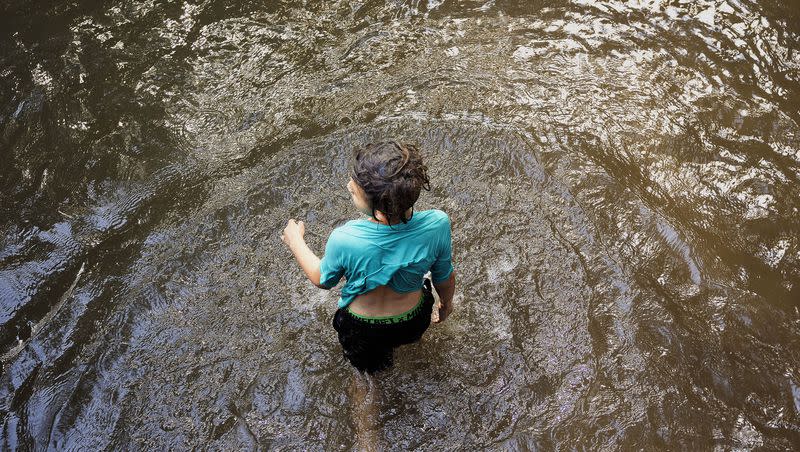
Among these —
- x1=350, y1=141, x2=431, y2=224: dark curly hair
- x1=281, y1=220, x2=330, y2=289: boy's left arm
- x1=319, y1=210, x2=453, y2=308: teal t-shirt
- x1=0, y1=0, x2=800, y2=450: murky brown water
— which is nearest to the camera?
x1=350, y1=141, x2=431, y2=224: dark curly hair

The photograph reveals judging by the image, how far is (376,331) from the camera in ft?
8.42

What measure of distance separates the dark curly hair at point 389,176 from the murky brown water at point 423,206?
1189 millimetres

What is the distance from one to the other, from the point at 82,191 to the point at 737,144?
4261mm

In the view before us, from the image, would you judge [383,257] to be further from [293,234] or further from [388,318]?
[293,234]

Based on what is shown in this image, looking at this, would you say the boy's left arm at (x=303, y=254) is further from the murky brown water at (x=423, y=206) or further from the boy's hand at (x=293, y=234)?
the murky brown water at (x=423, y=206)

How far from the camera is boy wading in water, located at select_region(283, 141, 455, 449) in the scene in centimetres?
210

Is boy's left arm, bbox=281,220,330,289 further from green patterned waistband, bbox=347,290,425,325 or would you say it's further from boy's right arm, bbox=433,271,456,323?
boy's right arm, bbox=433,271,456,323

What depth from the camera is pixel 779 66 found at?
455cm

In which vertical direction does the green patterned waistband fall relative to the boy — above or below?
below

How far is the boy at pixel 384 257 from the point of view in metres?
2.10

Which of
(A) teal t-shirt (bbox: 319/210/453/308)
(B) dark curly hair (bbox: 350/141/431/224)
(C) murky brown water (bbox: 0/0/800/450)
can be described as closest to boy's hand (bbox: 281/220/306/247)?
(A) teal t-shirt (bbox: 319/210/453/308)

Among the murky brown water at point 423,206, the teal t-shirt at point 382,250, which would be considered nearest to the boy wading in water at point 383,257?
the teal t-shirt at point 382,250

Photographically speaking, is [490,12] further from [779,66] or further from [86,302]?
[86,302]

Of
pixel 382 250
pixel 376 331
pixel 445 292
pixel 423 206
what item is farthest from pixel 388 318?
pixel 423 206
